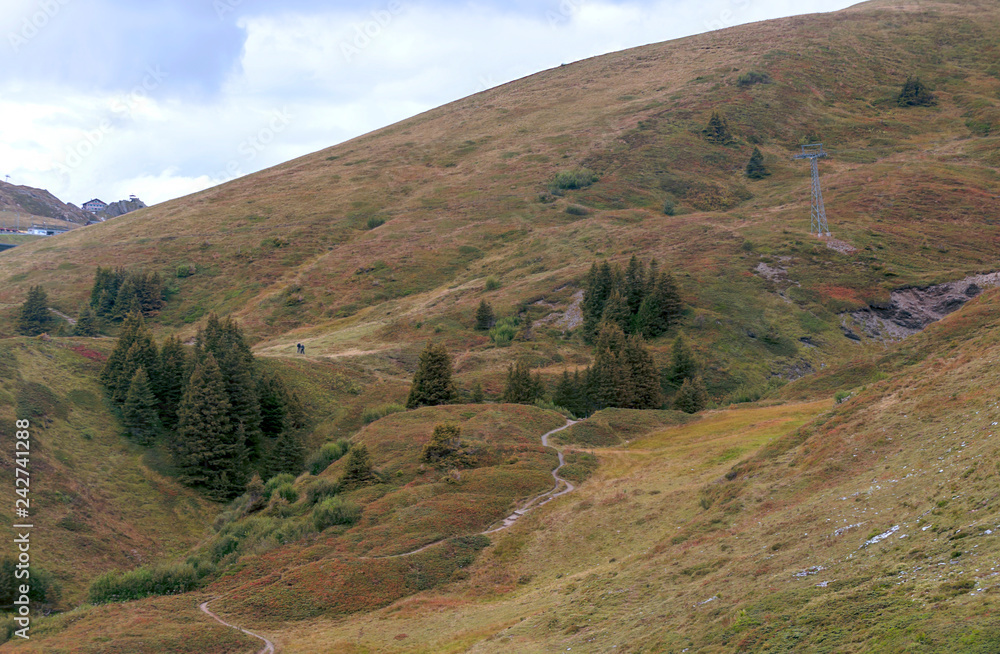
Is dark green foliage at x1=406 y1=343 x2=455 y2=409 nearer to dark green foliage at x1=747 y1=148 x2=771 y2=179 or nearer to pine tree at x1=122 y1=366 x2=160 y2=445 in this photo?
pine tree at x1=122 y1=366 x2=160 y2=445

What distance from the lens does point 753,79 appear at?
161 meters

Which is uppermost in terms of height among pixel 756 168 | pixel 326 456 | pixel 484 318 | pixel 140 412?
pixel 756 168

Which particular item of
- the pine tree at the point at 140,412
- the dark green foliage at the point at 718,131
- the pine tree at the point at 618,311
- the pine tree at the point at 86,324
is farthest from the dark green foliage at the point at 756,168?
the pine tree at the point at 86,324

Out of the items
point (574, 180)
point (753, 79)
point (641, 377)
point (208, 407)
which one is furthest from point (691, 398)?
point (753, 79)

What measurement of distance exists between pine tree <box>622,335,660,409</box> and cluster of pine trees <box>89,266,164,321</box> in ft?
250

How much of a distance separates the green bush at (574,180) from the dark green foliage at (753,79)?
48.3m

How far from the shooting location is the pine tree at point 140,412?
2331 inches

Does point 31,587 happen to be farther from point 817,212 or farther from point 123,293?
point 817,212

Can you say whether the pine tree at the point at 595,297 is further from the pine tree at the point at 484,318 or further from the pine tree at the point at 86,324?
the pine tree at the point at 86,324

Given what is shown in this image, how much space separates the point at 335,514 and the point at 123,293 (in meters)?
85.4

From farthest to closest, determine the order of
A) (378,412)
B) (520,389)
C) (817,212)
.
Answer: (817,212) → (520,389) → (378,412)

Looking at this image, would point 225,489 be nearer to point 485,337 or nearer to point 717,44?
point 485,337

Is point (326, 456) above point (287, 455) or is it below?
above

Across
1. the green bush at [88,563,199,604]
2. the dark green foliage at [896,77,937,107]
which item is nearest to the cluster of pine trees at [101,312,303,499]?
the green bush at [88,563,199,604]
